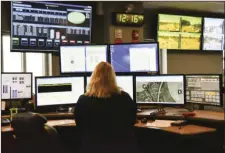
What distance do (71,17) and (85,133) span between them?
7.95ft

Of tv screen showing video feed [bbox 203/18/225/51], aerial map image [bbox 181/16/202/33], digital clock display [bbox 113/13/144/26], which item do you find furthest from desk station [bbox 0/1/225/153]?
tv screen showing video feed [bbox 203/18/225/51]

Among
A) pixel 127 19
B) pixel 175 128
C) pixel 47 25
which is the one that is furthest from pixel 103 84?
pixel 127 19

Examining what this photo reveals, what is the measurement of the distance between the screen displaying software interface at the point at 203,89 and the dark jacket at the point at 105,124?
1138 mm

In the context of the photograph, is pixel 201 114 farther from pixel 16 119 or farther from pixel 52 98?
pixel 16 119

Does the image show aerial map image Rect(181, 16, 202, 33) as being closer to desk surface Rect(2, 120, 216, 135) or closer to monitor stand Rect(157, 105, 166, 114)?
monitor stand Rect(157, 105, 166, 114)

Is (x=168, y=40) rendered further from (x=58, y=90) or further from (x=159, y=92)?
(x=58, y=90)

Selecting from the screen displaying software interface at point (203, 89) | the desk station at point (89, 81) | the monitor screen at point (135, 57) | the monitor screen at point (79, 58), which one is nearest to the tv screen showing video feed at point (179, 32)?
the desk station at point (89, 81)

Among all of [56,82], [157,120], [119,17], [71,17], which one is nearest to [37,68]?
[71,17]

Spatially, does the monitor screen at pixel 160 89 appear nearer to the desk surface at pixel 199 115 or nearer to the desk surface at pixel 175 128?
the desk surface at pixel 199 115

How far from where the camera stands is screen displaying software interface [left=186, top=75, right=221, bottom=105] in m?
3.29

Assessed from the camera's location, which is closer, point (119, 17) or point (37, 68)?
point (119, 17)

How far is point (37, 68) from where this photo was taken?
5.20 m

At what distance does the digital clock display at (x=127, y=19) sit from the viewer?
16.0 ft

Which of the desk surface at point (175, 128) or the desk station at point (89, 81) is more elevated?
the desk station at point (89, 81)
